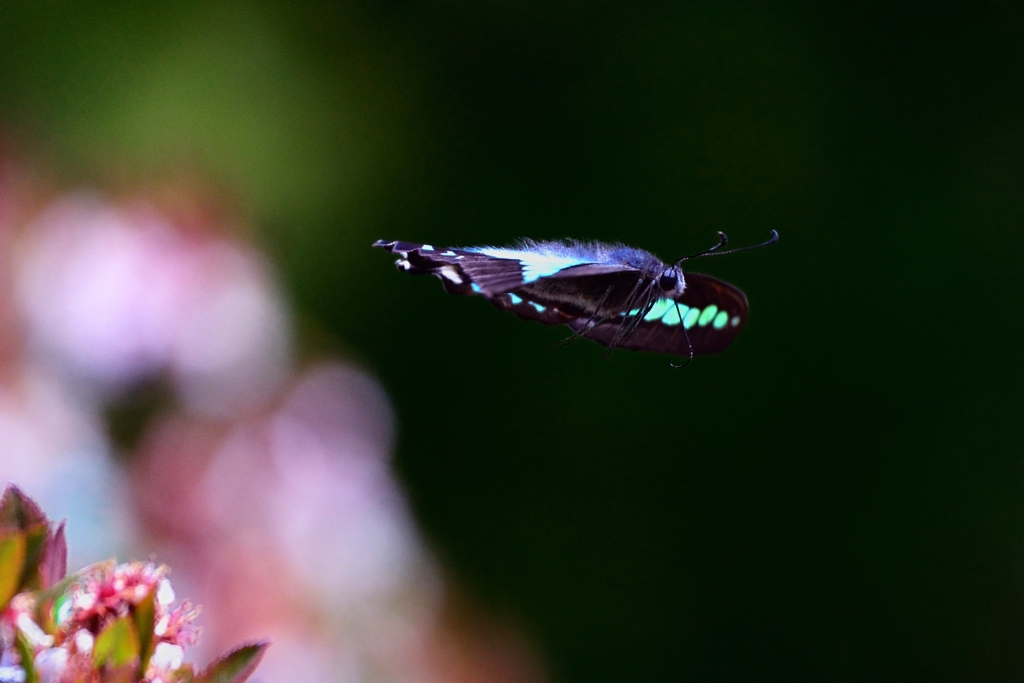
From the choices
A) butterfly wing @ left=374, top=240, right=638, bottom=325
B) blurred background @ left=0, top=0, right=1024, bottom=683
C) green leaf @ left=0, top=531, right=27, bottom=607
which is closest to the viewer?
green leaf @ left=0, top=531, right=27, bottom=607

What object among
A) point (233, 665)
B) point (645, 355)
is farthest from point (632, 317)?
point (645, 355)

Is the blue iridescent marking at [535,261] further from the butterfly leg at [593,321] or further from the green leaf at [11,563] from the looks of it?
the green leaf at [11,563]

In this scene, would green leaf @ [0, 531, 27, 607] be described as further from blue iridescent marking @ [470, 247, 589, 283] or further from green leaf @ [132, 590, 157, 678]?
blue iridescent marking @ [470, 247, 589, 283]

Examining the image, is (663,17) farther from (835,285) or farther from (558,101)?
(835,285)

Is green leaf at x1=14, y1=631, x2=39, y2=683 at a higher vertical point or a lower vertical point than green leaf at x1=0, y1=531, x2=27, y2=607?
lower

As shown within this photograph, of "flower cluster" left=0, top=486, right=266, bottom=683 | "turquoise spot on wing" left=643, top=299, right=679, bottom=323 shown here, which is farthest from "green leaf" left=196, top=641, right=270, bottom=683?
"turquoise spot on wing" left=643, top=299, right=679, bottom=323

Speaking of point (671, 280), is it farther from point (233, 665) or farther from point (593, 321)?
point (233, 665)
